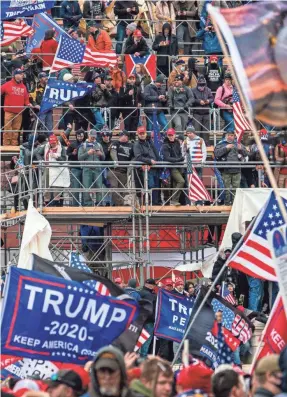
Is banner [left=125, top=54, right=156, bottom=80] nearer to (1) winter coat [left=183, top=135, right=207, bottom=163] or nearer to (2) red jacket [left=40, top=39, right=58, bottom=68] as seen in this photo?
(2) red jacket [left=40, top=39, right=58, bottom=68]

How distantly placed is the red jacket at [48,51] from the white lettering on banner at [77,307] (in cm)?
2147

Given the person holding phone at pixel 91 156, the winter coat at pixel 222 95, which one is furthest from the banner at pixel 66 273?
the winter coat at pixel 222 95

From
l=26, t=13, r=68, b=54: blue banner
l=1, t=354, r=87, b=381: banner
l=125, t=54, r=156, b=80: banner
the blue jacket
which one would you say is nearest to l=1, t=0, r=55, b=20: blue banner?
l=26, t=13, r=68, b=54: blue banner

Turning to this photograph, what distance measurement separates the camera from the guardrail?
34312 mm

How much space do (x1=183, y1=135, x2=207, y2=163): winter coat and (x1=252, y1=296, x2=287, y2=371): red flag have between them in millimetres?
13651

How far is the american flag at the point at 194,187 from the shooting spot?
113ft

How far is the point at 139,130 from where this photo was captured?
3397cm

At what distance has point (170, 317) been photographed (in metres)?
26.8

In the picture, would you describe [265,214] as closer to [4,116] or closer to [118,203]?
[118,203]

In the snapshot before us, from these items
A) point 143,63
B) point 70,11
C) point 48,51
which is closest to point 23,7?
point 48,51

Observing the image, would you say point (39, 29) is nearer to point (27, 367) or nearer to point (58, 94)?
point (58, 94)

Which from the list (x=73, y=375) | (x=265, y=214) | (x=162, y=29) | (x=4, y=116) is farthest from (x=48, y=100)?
(x=73, y=375)

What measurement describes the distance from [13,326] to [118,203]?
16.7 m

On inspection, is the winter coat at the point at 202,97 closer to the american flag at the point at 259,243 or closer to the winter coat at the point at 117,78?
the winter coat at the point at 117,78
